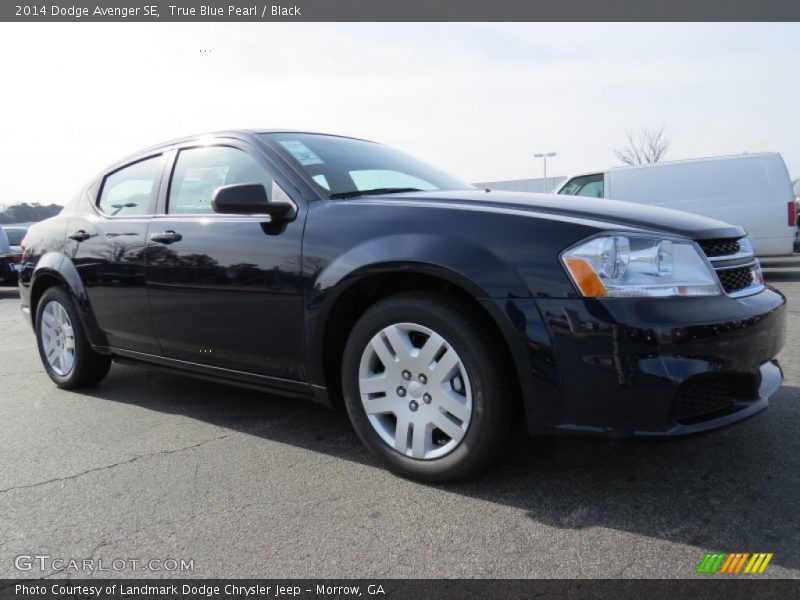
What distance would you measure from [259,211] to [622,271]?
5.34 feet

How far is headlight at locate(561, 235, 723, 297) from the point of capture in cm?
223

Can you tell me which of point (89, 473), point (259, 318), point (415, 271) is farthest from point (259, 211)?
point (89, 473)

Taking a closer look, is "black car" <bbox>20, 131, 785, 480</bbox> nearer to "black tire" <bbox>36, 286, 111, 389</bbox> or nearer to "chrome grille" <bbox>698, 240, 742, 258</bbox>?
"chrome grille" <bbox>698, 240, 742, 258</bbox>

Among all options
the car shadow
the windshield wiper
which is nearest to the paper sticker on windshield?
the windshield wiper

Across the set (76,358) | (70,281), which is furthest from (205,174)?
(76,358)

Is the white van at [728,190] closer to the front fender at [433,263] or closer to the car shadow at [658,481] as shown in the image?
the car shadow at [658,481]

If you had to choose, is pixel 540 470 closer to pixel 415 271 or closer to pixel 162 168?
pixel 415 271

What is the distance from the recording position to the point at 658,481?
255 cm

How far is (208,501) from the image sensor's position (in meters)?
2.58

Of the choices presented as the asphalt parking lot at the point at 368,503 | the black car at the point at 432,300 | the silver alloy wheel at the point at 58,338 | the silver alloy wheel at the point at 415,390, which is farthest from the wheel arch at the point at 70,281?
the silver alloy wheel at the point at 415,390

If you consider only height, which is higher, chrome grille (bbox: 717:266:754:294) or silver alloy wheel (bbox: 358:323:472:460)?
chrome grille (bbox: 717:266:754:294)

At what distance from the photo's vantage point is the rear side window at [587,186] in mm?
11141

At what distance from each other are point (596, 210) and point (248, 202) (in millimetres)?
1523

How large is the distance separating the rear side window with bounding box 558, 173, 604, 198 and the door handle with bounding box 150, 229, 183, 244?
343 inches
